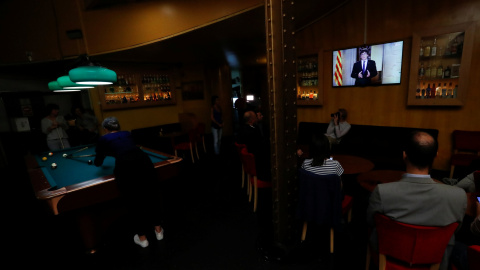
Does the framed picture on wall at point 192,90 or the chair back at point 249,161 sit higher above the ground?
the framed picture on wall at point 192,90

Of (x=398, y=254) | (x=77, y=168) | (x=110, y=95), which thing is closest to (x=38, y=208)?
(x=77, y=168)

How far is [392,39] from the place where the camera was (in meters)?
4.14

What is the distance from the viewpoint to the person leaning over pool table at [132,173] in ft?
8.24

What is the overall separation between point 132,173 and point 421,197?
2501 mm

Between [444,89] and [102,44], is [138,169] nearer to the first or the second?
[102,44]

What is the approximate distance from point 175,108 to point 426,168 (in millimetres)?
7209

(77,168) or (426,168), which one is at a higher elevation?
(426,168)

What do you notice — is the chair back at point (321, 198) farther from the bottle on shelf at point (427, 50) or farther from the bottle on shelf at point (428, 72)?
the bottle on shelf at point (427, 50)

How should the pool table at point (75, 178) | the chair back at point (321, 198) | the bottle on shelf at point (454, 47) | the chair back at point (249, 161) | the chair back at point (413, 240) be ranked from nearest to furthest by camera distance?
the chair back at point (413, 240) → the chair back at point (321, 198) → the pool table at point (75, 178) → the chair back at point (249, 161) → the bottle on shelf at point (454, 47)

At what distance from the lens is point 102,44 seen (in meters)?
5.11

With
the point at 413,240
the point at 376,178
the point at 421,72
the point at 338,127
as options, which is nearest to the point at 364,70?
the point at 421,72

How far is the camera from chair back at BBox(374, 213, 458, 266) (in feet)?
4.39

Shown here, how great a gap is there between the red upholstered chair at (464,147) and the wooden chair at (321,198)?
9.82 ft

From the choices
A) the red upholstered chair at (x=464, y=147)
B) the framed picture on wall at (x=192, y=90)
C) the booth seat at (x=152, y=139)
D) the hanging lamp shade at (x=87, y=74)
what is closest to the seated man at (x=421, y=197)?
the hanging lamp shade at (x=87, y=74)
